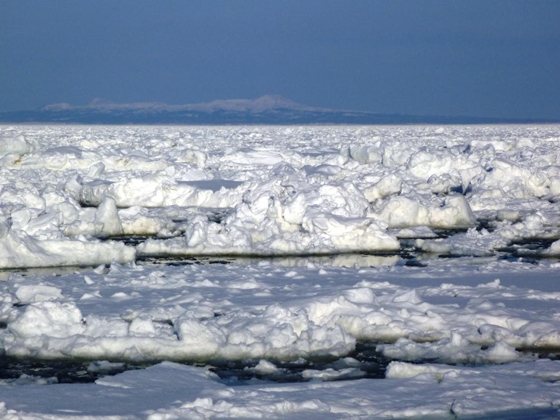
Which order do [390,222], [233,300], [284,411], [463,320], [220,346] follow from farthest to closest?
[390,222], [233,300], [463,320], [220,346], [284,411]

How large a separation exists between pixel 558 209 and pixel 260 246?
24.0 ft

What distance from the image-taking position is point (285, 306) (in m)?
7.73

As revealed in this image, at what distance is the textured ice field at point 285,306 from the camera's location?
5.57 meters

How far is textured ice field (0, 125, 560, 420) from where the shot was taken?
5566mm

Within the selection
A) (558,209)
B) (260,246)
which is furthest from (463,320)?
(558,209)

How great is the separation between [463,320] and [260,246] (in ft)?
17.4

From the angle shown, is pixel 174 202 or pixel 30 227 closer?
pixel 30 227

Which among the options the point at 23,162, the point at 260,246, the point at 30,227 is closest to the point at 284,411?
the point at 260,246

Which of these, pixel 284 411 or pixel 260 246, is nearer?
pixel 284 411

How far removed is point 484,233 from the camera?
43.9 feet

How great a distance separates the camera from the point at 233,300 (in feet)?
27.3

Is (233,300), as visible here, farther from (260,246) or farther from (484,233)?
(484,233)

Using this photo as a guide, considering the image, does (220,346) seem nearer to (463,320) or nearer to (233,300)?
(233,300)

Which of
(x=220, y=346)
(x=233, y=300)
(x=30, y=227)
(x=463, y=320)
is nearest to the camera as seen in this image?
(x=220, y=346)
